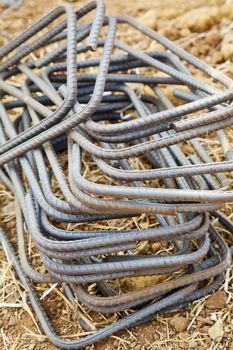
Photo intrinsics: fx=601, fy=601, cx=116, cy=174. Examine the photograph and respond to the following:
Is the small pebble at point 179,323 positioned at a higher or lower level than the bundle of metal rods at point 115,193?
lower

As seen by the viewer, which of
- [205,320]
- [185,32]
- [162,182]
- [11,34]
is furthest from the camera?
[11,34]

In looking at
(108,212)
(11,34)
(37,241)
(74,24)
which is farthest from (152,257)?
(11,34)

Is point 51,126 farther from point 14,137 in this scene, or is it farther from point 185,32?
point 185,32

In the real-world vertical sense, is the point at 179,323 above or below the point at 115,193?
below

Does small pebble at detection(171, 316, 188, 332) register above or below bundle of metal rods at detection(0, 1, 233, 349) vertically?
below

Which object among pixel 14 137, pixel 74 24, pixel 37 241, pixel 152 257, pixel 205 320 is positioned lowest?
pixel 205 320

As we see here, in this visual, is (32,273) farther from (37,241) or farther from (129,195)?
(129,195)

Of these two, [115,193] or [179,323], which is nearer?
[115,193]

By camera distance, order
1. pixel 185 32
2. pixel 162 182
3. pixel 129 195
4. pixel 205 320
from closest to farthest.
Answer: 1. pixel 129 195
2. pixel 205 320
3. pixel 162 182
4. pixel 185 32

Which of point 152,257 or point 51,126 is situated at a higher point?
point 51,126

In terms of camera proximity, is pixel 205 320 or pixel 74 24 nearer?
pixel 205 320
